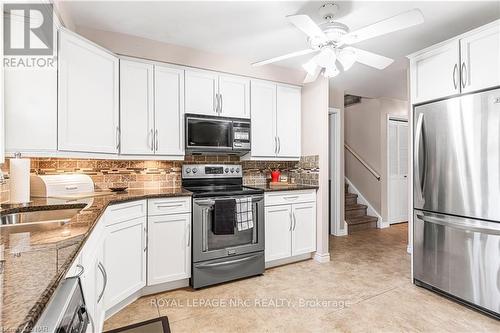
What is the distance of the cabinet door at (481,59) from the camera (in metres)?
1.98

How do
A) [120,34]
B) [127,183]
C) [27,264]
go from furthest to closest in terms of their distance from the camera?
[127,183], [120,34], [27,264]

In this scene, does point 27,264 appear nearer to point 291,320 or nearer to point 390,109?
point 291,320

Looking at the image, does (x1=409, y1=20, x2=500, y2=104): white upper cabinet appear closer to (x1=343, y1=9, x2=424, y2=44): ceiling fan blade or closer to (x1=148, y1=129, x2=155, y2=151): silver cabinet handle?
(x1=343, y1=9, x2=424, y2=44): ceiling fan blade

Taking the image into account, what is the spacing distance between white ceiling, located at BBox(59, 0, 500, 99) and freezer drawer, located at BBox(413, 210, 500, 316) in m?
1.72

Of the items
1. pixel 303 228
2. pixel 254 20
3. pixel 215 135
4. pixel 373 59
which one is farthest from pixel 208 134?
pixel 373 59

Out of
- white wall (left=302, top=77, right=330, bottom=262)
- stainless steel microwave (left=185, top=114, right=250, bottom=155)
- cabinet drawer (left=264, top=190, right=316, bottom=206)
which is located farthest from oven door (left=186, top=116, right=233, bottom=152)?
white wall (left=302, top=77, right=330, bottom=262)

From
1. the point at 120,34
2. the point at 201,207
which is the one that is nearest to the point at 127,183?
the point at 201,207

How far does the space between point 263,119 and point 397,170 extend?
3.43 metres

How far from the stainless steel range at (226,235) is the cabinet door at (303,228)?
19.7 inches

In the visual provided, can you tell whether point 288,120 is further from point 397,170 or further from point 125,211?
point 397,170

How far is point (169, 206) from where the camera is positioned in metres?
2.46

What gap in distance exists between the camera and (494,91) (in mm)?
1977

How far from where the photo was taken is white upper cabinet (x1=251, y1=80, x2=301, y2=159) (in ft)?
10.6

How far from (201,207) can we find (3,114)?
62.7 inches
